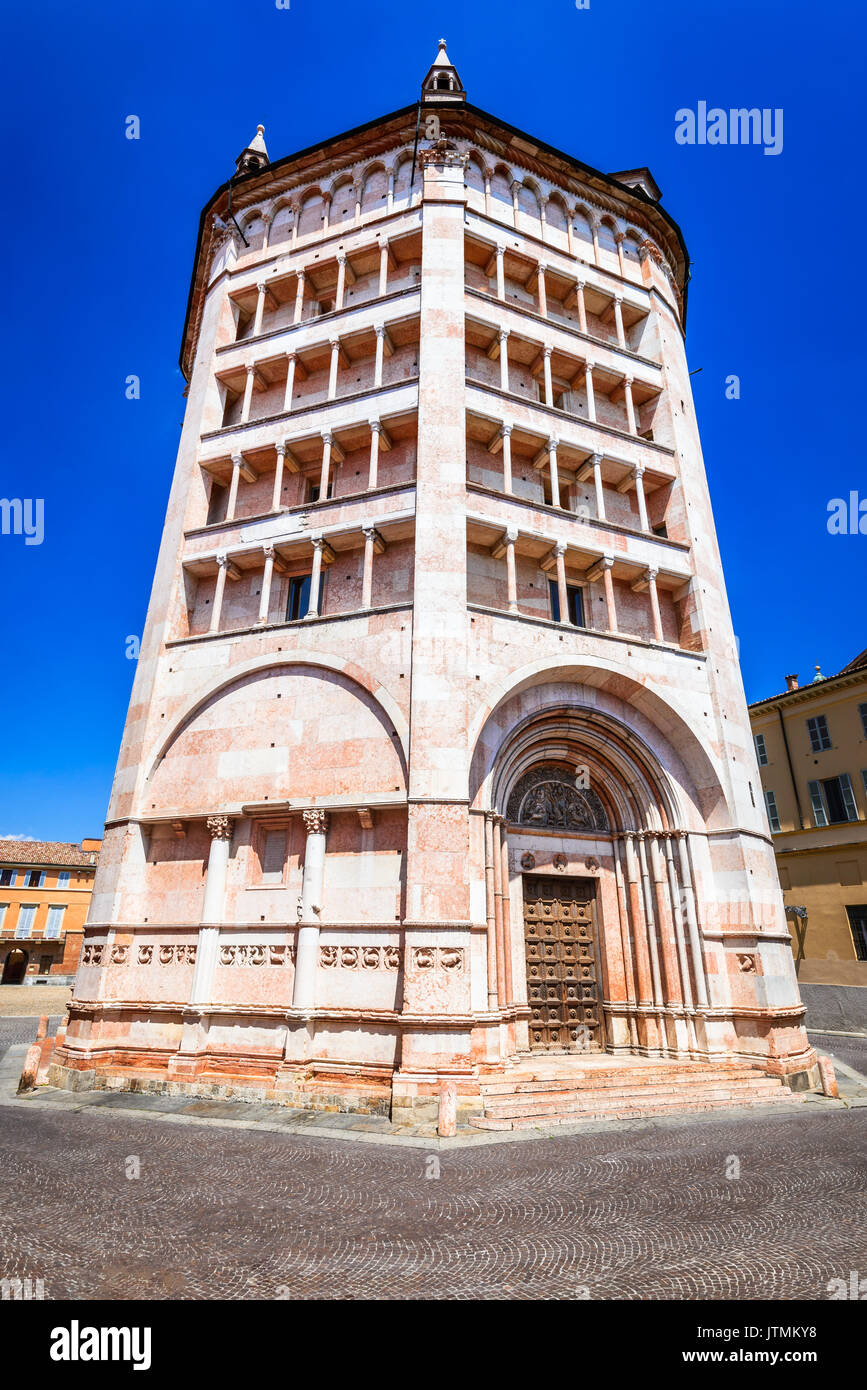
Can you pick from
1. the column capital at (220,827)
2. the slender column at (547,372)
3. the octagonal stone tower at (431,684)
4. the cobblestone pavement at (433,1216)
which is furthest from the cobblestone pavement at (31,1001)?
the slender column at (547,372)

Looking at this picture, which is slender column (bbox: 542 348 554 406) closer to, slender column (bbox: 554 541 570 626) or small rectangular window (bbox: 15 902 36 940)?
slender column (bbox: 554 541 570 626)

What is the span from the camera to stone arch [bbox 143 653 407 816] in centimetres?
1437

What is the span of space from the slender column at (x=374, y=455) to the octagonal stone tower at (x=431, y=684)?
0.25 ft

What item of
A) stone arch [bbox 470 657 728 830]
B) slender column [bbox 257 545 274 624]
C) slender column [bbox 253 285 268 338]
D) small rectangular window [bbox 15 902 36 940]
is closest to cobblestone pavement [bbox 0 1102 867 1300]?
stone arch [bbox 470 657 728 830]

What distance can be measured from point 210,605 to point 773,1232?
676 inches

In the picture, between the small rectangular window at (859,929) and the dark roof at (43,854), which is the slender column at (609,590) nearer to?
the small rectangular window at (859,929)

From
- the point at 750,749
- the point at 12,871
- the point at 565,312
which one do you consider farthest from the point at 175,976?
the point at 12,871

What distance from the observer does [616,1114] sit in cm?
1163

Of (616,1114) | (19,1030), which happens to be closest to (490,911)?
(616,1114)

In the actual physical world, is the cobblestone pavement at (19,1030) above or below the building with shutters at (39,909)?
below

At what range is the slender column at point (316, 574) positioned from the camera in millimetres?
16609

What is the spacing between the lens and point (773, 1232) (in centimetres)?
639

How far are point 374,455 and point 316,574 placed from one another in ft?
11.0

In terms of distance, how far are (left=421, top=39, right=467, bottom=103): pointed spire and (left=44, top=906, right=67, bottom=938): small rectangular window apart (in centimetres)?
5636
